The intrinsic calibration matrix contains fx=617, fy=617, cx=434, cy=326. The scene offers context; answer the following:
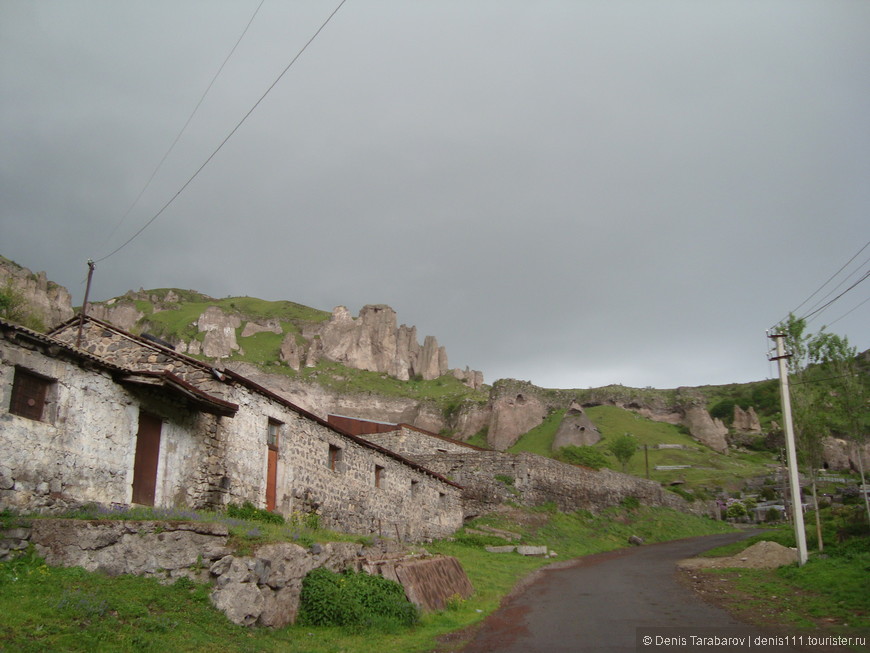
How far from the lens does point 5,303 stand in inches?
1135

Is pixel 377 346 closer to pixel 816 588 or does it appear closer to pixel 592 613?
pixel 816 588

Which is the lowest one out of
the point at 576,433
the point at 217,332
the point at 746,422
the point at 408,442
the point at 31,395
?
the point at 408,442

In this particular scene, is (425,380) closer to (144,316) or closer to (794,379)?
(144,316)

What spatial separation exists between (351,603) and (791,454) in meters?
16.1

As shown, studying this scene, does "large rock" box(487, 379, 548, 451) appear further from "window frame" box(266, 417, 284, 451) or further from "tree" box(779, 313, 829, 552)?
"window frame" box(266, 417, 284, 451)

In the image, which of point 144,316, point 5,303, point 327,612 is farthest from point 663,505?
point 144,316

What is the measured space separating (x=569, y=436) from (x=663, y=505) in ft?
89.3

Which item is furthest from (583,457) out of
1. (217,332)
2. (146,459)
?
(217,332)

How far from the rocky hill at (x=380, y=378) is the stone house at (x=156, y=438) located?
158ft

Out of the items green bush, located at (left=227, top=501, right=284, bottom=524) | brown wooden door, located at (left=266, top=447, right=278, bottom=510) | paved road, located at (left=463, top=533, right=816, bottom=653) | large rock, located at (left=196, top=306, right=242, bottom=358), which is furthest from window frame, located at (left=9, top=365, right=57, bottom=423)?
large rock, located at (left=196, top=306, right=242, bottom=358)

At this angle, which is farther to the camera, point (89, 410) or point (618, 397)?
point (618, 397)

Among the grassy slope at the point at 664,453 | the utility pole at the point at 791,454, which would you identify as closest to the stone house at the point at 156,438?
the utility pole at the point at 791,454

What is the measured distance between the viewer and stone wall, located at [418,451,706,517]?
31766 millimetres

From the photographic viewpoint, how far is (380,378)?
110 metres
